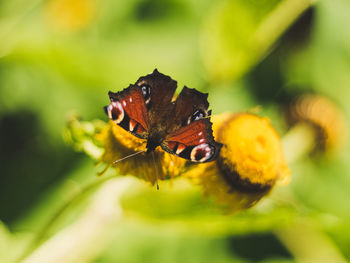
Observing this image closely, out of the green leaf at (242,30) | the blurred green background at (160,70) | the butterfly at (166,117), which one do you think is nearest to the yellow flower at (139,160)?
the butterfly at (166,117)

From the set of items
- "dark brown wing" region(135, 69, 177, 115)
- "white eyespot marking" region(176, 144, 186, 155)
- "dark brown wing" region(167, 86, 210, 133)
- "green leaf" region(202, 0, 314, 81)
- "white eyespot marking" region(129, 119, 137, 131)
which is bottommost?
"white eyespot marking" region(176, 144, 186, 155)

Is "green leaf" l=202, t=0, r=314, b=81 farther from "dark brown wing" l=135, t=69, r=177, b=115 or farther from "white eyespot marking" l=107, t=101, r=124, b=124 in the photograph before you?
"white eyespot marking" l=107, t=101, r=124, b=124

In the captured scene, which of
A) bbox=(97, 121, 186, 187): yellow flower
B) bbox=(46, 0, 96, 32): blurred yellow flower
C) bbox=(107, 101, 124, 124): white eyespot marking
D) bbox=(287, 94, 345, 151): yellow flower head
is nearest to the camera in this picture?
bbox=(107, 101, 124, 124): white eyespot marking

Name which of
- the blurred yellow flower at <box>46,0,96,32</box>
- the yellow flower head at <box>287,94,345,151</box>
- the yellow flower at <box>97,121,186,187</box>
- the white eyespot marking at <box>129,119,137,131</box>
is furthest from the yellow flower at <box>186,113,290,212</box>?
the blurred yellow flower at <box>46,0,96,32</box>

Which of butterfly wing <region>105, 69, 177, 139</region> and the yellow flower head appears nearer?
Answer: butterfly wing <region>105, 69, 177, 139</region>

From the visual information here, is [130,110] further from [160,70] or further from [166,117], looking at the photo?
[160,70]

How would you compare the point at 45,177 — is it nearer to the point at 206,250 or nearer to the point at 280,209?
the point at 206,250
